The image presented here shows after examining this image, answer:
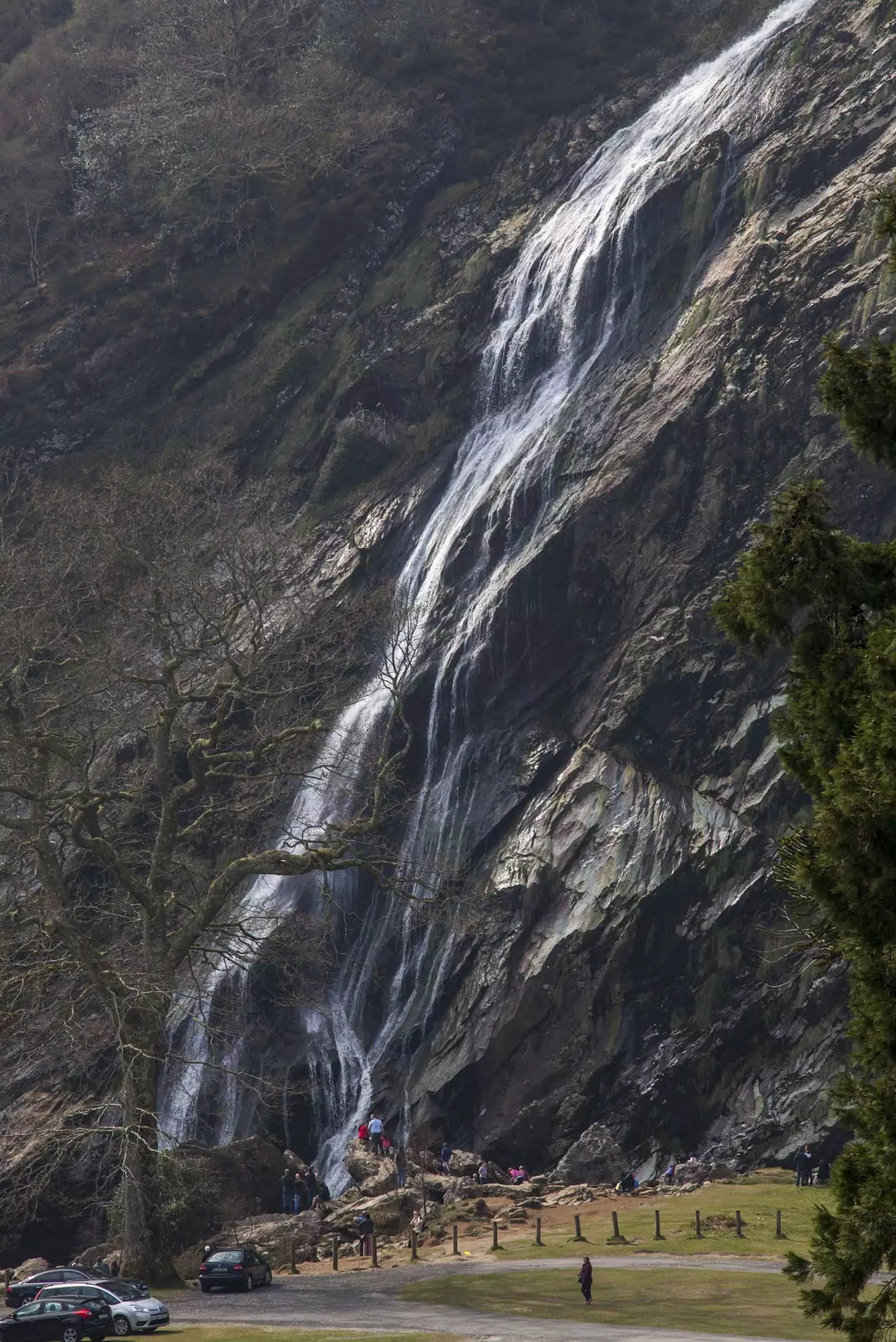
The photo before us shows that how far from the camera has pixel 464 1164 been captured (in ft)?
124

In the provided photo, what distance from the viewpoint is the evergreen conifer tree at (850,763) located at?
10.6 m

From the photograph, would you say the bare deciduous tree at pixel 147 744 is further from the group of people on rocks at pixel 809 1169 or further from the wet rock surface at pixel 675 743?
the group of people on rocks at pixel 809 1169

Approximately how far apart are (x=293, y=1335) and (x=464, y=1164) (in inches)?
643

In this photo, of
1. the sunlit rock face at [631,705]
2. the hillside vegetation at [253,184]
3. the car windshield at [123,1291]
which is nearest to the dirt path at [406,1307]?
the car windshield at [123,1291]

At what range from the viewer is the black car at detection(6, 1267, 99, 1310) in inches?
1094

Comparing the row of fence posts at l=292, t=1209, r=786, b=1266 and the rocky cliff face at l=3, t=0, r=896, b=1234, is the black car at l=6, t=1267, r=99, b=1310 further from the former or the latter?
the rocky cliff face at l=3, t=0, r=896, b=1234

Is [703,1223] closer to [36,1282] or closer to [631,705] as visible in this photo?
[36,1282]

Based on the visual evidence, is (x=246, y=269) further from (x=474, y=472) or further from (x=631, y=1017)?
(x=631, y=1017)

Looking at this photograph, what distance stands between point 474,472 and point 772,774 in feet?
63.1

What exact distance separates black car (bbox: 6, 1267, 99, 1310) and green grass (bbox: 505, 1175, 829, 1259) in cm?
909

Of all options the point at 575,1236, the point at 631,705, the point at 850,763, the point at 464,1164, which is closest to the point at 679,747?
the point at 631,705

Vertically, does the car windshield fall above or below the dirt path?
above

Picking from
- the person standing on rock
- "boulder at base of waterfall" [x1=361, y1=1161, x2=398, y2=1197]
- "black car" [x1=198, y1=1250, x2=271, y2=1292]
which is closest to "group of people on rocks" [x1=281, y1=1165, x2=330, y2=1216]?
the person standing on rock

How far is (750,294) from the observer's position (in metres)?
46.5
